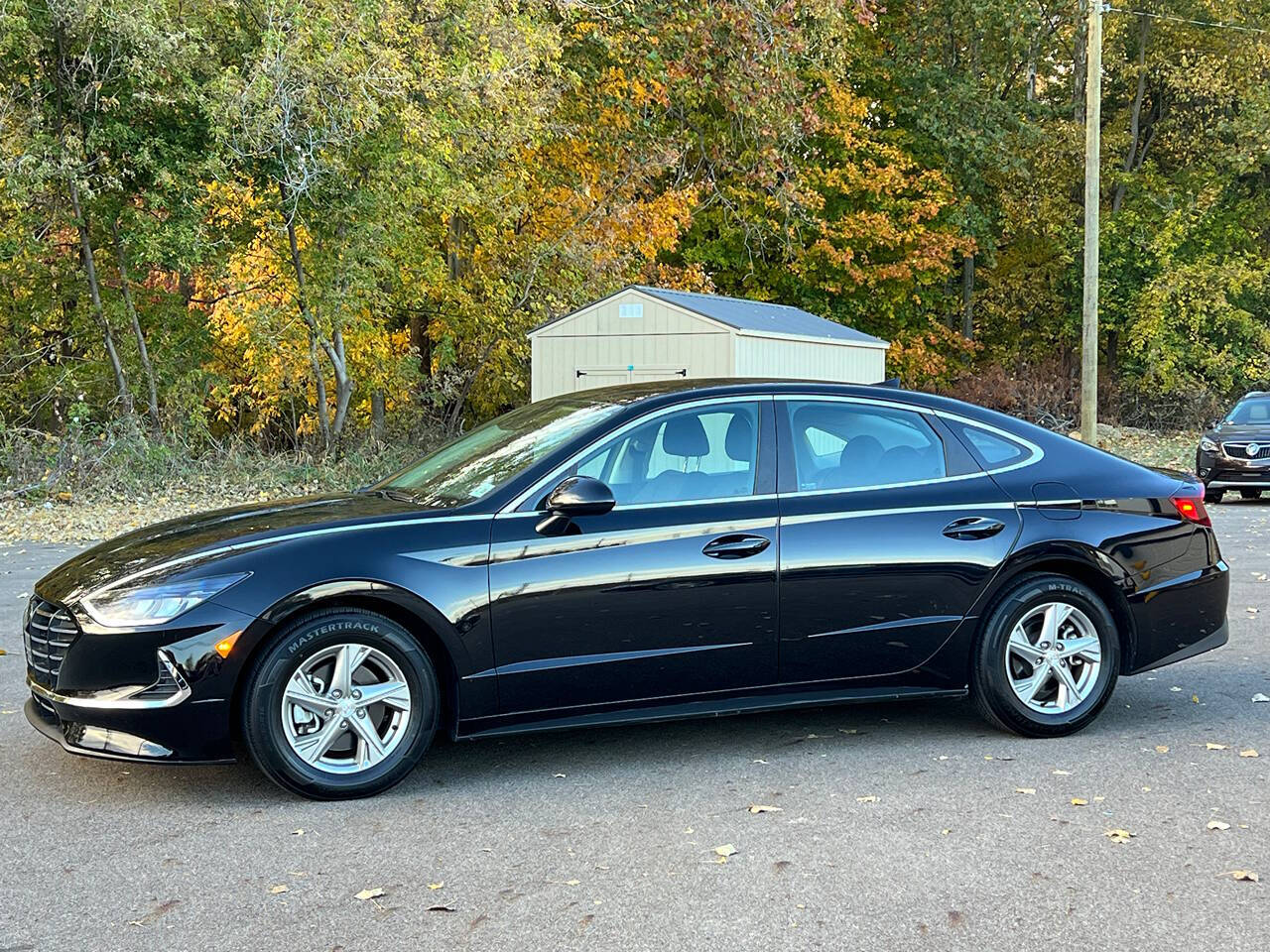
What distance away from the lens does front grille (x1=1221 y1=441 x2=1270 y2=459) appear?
1797 cm

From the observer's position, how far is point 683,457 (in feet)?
18.7

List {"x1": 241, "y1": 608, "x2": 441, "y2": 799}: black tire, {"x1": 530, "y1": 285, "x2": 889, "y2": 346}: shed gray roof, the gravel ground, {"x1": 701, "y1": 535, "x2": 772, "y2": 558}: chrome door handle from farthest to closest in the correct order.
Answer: {"x1": 530, "y1": 285, "x2": 889, "y2": 346}: shed gray roof
{"x1": 701, "y1": 535, "x2": 772, "y2": 558}: chrome door handle
{"x1": 241, "y1": 608, "x2": 441, "y2": 799}: black tire
the gravel ground

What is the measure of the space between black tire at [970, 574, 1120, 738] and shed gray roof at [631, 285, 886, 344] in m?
10.2

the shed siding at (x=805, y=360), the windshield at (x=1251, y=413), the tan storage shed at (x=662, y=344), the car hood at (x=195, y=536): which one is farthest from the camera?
the windshield at (x=1251, y=413)

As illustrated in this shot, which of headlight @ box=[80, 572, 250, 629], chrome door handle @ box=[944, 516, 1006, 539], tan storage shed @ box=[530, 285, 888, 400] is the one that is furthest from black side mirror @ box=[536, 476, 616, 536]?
tan storage shed @ box=[530, 285, 888, 400]

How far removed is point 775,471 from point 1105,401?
3054 centimetres

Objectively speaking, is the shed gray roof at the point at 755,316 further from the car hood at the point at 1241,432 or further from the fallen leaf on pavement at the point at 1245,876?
the fallen leaf on pavement at the point at 1245,876

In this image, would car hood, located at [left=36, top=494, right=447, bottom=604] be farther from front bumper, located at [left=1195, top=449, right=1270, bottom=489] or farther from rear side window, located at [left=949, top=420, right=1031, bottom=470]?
front bumper, located at [left=1195, top=449, right=1270, bottom=489]

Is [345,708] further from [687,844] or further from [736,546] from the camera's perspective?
[736,546]

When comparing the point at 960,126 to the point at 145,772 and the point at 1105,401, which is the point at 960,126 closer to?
the point at 1105,401

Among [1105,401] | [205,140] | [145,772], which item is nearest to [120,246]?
[205,140]

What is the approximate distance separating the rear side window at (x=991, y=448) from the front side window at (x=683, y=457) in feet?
3.34

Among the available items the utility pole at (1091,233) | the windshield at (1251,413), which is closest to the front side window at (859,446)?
the windshield at (1251,413)

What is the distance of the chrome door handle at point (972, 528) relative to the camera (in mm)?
5902
